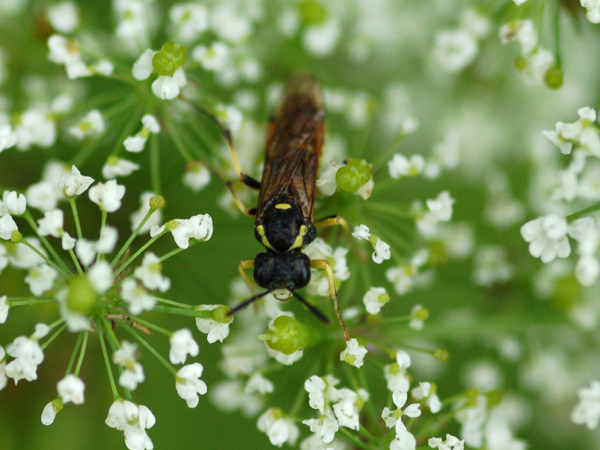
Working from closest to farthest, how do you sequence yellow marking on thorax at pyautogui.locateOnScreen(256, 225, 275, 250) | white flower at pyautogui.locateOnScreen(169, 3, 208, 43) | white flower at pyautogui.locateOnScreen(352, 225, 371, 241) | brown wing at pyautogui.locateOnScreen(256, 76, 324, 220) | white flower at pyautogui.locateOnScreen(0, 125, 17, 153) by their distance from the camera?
1. white flower at pyautogui.locateOnScreen(352, 225, 371, 241)
2. white flower at pyautogui.locateOnScreen(0, 125, 17, 153)
3. yellow marking on thorax at pyautogui.locateOnScreen(256, 225, 275, 250)
4. brown wing at pyautogui.locateOnScreen(256, 76, 324, 220)
5. white flower at pyautogui.locateOnScreen(169, 3, 208, 43)

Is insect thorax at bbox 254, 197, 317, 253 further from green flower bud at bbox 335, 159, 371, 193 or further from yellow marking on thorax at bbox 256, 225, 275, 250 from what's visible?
green flower bud at bbox 335, 159, 371, 193

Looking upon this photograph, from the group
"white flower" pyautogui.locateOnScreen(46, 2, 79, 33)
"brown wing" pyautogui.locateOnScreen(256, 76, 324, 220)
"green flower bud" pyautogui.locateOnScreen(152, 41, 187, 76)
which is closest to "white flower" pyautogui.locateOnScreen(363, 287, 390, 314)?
"brown wing" pyautogui.locateOnScreen(256, 76, 324, 220)

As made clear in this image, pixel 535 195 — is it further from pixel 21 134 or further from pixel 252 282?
pixel 21 134

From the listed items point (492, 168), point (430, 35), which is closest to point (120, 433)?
point (492, 168)

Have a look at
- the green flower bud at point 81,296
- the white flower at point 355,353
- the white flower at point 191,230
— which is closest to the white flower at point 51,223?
the green flower bud at point 81,296

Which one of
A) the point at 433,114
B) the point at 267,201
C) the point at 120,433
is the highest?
the point at 433,114

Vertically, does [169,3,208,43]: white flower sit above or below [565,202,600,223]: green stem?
above

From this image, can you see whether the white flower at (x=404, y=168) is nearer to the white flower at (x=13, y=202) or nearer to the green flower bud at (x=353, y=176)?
the green flower bud at (x=353, y=176)
